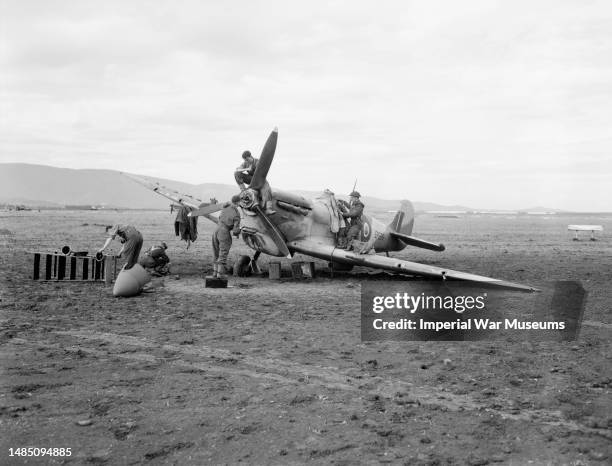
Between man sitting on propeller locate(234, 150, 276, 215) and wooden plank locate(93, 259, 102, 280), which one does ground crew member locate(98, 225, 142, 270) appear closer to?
wooden plank locate(93, 259, 102, 280)

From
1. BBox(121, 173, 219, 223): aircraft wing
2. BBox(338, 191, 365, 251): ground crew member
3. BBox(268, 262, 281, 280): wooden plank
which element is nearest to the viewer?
BBox(268, 262, 281, 280): wooden plank

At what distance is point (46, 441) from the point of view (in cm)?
487

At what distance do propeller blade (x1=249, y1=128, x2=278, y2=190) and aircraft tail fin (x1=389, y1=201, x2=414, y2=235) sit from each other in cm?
776

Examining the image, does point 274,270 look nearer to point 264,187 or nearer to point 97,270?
point 264,187

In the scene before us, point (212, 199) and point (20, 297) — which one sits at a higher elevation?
point (212, 199)

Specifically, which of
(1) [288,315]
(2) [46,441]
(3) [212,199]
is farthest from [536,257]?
(2) [46,441]

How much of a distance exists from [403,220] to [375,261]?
24.1 ft

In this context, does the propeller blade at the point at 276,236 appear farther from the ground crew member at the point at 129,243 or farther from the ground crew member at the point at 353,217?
the ground crew member at the point at 129,243

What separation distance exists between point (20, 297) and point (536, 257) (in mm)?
20334

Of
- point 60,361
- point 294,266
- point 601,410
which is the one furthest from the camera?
point 294,266

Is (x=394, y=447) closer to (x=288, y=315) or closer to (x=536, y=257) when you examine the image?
(x=288, y=315)

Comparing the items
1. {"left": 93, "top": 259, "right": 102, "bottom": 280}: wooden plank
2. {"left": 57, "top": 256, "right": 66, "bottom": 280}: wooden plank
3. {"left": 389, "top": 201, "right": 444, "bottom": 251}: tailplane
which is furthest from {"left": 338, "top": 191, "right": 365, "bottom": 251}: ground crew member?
{"left": 57, "top": 256, "right": 66, "bottom": 280}: wooden plank

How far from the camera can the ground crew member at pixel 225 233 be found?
1444 centimetres

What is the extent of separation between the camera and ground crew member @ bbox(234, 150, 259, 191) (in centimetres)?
1558
